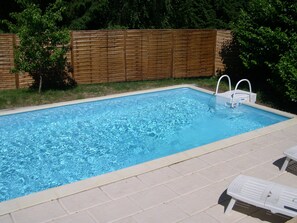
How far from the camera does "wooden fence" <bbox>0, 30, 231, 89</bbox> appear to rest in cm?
1264

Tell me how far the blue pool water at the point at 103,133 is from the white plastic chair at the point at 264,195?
3290 mm

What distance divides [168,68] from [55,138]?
710 centimetres

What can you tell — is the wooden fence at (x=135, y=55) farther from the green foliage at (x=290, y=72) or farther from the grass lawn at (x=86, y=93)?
the green foliage at (x=290, y=72)

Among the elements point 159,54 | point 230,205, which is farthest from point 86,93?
point 230,205

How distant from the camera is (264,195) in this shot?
4875 millimetres

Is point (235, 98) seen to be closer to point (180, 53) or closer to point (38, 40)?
point (180, 53)

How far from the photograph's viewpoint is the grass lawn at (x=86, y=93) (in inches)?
439

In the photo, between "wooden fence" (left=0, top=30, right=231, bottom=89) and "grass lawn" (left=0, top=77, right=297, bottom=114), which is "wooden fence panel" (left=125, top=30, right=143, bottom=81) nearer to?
"wooden fence" (left=0, top=30, right=231, bottom=89)

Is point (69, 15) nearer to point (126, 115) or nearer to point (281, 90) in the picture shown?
point (126, 115)

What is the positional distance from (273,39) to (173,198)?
8.31m

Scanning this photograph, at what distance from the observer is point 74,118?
1042cm

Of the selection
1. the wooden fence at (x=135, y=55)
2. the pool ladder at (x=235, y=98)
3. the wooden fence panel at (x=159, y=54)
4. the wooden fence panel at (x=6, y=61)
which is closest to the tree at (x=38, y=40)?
the wooden fence panel at (x=6, y=61)

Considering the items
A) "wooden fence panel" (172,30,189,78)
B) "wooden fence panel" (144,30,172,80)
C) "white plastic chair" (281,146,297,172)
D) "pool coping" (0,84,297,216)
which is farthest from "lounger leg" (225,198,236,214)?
"wooden fence panel" (172,30,189,78)

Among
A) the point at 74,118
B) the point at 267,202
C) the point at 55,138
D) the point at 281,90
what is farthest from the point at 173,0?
the point at 267,202
